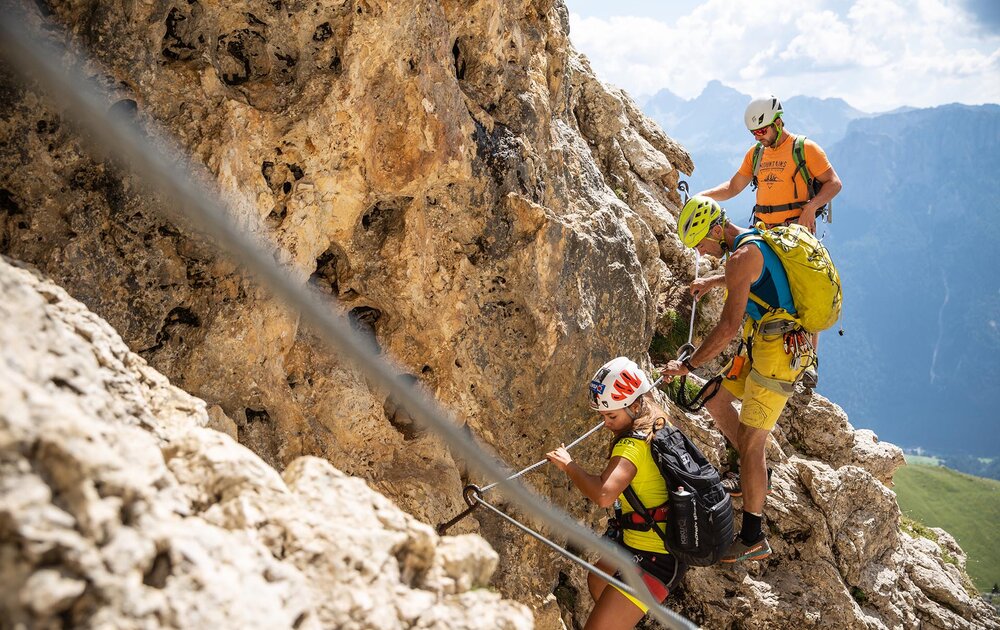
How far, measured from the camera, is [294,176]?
697 cm

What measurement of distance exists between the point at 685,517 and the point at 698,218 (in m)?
3.86

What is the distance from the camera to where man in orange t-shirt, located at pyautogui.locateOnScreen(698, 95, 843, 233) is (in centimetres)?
1110

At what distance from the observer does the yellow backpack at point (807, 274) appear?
26.4 ft

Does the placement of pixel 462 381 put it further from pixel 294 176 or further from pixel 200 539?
pixel 200 539

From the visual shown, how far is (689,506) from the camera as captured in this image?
22.2 ft

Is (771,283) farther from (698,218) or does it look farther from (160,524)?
(160,524)

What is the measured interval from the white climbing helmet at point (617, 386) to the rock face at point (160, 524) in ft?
11.6

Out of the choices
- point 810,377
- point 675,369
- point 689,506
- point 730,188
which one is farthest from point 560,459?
point 730,188

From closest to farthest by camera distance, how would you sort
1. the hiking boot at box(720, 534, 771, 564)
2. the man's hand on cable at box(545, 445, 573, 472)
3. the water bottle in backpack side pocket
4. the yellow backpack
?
the water bottle in backpack side pocket < the man's hand on cable at box(545, 445, 573, 472) < the yellow backpack < the hiking boot at box(720, 534, 771, 564)

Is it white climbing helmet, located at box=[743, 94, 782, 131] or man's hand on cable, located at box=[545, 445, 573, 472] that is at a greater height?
white climbing helmet, located at box=[743, 94, 782, 131]

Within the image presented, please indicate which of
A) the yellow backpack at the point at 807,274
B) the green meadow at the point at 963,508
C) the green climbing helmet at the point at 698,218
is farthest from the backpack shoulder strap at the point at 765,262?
the green meadow at the point at 963,508

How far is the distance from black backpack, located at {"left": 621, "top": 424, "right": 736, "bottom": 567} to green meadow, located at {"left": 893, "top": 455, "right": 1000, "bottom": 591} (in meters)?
154

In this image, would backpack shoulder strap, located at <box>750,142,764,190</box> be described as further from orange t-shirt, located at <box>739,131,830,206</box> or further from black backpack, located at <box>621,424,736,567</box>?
black backpack, located at <box>621,424,736,567</box>

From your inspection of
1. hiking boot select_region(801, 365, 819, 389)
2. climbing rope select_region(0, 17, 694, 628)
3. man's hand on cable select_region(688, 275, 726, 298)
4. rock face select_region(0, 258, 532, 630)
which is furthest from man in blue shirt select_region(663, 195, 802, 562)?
rock face select_region(0, 258, 532, 630)
